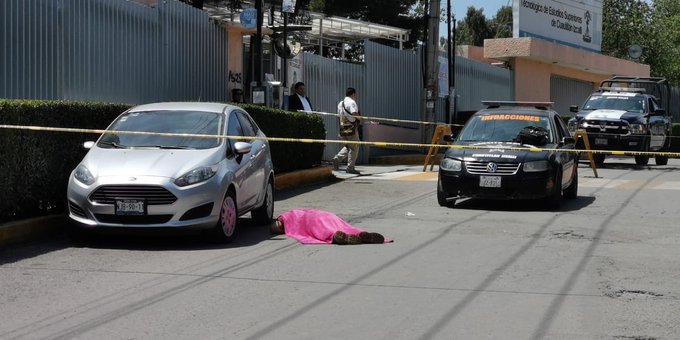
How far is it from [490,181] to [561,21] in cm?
2515

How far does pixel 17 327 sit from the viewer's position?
20.2 feet

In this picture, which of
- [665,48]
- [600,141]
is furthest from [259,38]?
[665,48]

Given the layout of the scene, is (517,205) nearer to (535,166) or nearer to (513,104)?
(535,166)

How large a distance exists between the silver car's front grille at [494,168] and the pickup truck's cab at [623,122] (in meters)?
10.1

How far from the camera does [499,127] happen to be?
13984 millimetres

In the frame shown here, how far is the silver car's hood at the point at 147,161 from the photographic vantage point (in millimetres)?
9391

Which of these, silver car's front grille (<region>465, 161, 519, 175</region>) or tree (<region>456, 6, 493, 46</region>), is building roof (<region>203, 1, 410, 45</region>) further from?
tree (<region>456, 6, 493, 46</region>)

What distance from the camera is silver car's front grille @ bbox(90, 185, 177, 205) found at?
9234mm

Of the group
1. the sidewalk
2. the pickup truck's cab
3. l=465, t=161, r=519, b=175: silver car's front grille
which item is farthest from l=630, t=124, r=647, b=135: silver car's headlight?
l=465, t=161, r=519, b=175: silver car's front grille

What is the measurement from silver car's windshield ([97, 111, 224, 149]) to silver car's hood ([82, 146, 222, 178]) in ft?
0.76

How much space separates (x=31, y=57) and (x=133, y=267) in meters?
5.50

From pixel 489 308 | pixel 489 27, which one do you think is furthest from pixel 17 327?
pixel 489 27

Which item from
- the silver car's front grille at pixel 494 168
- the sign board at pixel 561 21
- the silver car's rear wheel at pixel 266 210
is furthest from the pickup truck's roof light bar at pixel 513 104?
the sign board at pixel 561 21

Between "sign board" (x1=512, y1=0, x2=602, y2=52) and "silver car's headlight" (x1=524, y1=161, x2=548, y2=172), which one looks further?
"sign board" (x1=512, y1=0, x2=602, y2=52)
